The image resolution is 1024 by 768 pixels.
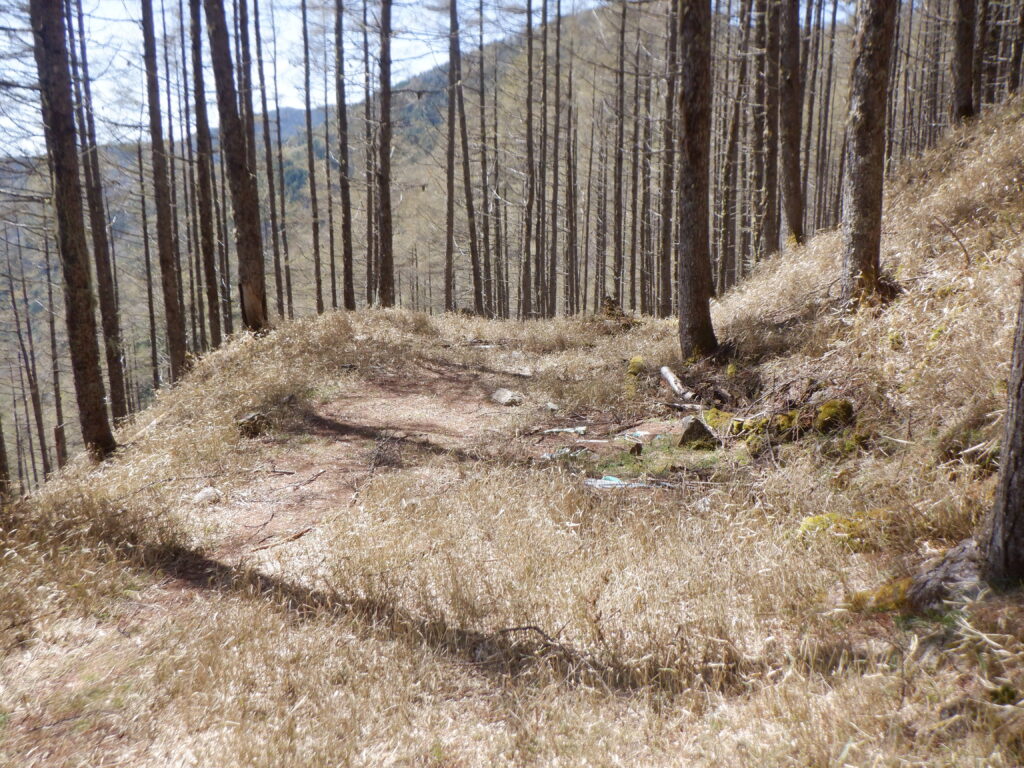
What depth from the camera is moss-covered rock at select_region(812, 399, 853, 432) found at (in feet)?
14.9

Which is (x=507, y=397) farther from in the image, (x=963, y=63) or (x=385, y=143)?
(x=385, y=143)

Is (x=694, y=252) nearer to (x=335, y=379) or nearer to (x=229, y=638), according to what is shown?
(x=335, y=379)

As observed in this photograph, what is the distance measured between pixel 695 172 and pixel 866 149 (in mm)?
1863

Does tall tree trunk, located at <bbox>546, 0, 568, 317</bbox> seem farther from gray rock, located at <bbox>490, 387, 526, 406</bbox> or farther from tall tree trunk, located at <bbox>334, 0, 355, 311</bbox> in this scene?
gray rock, located at <bbox>490, 387, 526, 406</bbox>

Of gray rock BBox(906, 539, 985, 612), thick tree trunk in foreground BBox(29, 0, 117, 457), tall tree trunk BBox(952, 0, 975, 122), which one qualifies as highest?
tall tree trunk BBox(952, 0, 975, 122)

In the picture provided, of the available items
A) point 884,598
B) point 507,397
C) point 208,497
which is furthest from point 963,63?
point 208,497

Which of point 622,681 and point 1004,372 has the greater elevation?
point 1004,372

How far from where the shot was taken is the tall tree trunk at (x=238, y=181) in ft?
35.0

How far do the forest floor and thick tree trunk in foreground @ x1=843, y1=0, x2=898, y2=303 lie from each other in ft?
1.46

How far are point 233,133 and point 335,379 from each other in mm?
5855

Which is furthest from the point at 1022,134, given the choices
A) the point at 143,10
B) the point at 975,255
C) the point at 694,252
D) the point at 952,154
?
the point at 143,10

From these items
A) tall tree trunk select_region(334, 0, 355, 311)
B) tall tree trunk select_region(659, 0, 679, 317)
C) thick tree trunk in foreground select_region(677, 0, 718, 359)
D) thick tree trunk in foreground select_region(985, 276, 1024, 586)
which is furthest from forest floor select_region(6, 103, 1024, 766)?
tall tree trunk select_region(334, 0, 355, 311)

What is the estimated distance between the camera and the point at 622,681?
2527 millimetres

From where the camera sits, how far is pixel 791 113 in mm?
11242
